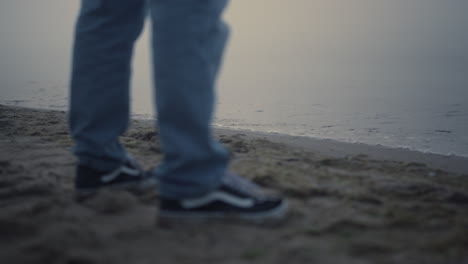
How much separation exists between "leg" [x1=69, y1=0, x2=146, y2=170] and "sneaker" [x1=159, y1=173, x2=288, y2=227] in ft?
1.11

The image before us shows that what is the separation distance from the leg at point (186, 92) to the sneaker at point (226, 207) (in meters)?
0.04

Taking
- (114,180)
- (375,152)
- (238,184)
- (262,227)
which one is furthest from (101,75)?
(375,152)

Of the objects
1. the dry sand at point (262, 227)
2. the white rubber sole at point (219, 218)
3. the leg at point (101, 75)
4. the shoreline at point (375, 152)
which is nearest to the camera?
the dry sand at point (262, 227)

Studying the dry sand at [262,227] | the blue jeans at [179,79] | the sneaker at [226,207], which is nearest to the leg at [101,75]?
the blue jeans at [179,79]

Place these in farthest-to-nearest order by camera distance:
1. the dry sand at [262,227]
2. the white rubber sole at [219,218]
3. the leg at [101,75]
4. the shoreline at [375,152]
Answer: the shoreline at [375,152]
the leg at [101,75]
the white rubber sole at [219,218]
the dry sand at [262,227]

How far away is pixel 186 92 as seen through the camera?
3.76 ft

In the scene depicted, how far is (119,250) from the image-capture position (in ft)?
3.49

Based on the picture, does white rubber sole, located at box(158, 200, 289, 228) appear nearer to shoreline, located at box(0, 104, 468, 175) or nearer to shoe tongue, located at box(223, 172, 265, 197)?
shoe tongue, located at box(223, 172, 265, 197)

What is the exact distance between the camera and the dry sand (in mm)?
1060

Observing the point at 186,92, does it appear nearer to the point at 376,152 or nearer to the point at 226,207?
the point at 226,207

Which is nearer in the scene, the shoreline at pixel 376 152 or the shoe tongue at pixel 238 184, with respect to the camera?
the shoe tongue at pixel 238 184

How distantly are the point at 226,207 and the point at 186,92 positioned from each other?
359 mm

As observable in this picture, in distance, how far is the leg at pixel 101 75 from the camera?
138 centimetres

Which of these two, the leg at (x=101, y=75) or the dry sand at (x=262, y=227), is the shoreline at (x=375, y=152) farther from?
the leg at (x=101, y=75)
